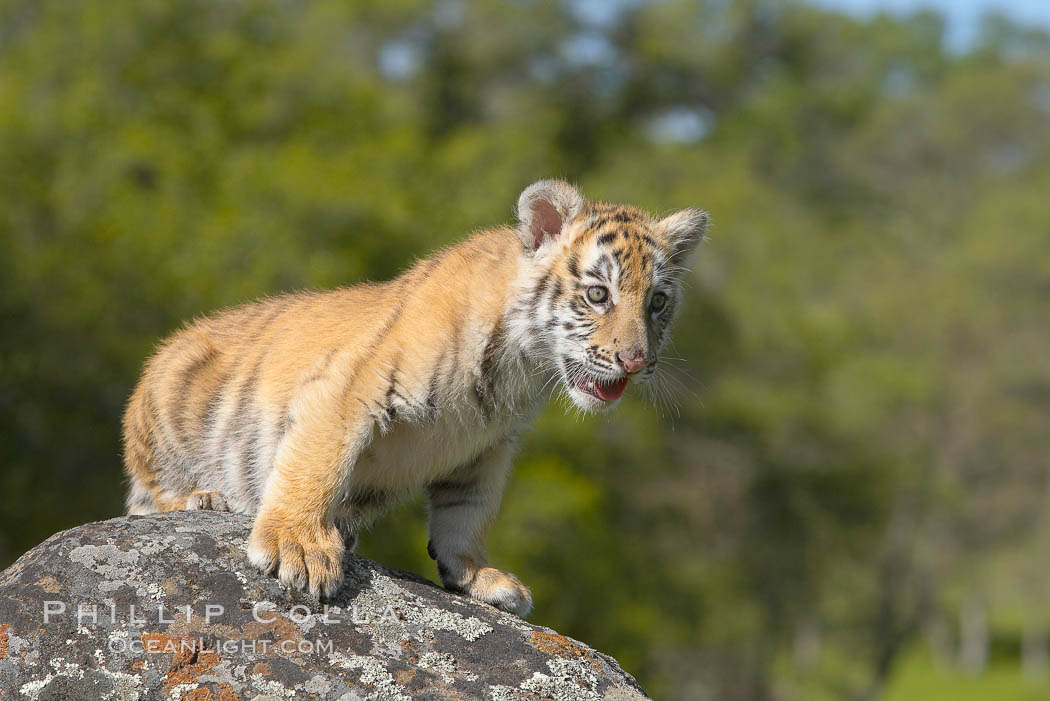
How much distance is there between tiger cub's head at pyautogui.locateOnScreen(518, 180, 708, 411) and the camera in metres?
7.12

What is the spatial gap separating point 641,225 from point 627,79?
174 feet

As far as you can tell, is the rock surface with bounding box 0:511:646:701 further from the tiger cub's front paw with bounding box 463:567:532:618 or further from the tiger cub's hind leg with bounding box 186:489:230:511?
the tiger cub's hind leg with bounding box 186:489:230:511

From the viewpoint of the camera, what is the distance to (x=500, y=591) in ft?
23.7

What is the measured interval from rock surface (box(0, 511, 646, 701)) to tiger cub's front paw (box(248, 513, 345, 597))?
0.23 ft

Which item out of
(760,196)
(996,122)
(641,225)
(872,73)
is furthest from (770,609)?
(872,73)

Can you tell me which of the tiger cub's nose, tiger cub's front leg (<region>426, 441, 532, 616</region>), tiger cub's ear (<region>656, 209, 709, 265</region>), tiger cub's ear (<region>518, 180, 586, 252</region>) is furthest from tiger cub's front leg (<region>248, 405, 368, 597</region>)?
tiger cub's ear (<region>656, 209, 709, 265</region>)

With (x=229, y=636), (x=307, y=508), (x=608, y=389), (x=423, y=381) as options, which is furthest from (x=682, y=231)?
(x=229, y=636)

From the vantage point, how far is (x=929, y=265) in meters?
54.8

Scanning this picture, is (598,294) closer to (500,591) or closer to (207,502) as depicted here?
(500,591)

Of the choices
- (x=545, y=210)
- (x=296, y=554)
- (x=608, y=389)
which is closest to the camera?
(x=296, y=554)

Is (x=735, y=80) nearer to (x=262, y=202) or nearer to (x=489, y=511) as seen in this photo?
(x=262, y=202)

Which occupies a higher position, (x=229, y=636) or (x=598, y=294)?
(x=598, y=294)

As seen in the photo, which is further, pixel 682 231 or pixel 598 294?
pixel 682 231

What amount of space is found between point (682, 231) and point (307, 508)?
10.3 ft
